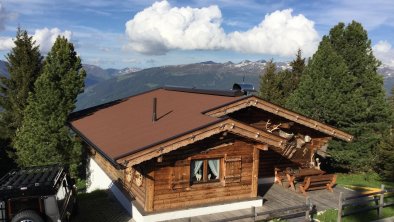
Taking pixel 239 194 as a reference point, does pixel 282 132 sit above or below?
above

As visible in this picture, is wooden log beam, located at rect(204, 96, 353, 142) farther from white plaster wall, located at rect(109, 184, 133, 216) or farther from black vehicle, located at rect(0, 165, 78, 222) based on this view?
black vehicle, located at rect(0, 165, 78, 222)

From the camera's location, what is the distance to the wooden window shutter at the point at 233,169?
14.7 meters

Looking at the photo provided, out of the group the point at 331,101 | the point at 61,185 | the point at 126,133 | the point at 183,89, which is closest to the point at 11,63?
the point at 183,89

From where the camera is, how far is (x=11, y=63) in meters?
33.4

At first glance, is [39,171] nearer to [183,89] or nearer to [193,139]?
[193,139]

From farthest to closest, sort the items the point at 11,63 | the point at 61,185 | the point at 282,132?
the point at 11,63
the point at 282,132
the point at 61,185

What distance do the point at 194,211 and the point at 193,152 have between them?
89.9 inches

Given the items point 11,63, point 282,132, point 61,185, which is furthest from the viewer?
point 11,63

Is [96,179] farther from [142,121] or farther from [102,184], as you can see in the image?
[142,121]

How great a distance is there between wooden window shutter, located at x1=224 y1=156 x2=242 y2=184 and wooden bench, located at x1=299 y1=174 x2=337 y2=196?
14.1 feet

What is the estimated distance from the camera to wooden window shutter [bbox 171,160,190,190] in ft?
44.9

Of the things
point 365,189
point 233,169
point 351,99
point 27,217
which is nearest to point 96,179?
point 233,169

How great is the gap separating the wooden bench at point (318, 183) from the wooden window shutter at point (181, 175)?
6.55m

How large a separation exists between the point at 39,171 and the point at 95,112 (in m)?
11.3
